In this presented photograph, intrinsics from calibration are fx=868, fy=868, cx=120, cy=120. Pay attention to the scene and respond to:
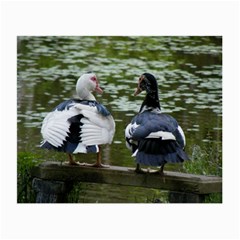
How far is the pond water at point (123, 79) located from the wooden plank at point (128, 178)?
2.56 ft

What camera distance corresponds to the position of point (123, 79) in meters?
11.0

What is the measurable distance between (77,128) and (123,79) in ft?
15.7

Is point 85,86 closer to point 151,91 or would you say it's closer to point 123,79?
point 151,91

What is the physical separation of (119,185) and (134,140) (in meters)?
0.49

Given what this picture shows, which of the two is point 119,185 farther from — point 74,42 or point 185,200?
point 74,42

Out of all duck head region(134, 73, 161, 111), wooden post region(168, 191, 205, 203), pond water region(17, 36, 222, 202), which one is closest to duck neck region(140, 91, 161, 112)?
duck head region(134, 73, 161, 111)

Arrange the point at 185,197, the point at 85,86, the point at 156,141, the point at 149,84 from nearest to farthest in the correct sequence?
the point at 156,141, the point at 185,197, the point at 149,84, the point at 85,86

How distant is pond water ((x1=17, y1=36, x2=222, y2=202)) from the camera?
28.2 ft

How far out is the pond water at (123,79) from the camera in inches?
338

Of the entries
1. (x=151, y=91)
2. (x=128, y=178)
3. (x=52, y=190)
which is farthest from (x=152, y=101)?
(x=52, y=190)

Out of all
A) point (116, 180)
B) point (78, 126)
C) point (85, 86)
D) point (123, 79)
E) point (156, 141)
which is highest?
point (123, 79)

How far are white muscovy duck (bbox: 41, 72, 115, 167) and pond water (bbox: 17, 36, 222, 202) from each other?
3.34 feet

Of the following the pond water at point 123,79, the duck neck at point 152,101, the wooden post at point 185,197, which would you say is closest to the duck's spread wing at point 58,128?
the duck neck at point 152,101

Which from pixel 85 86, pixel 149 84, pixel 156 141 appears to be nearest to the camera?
pixel 156 141
